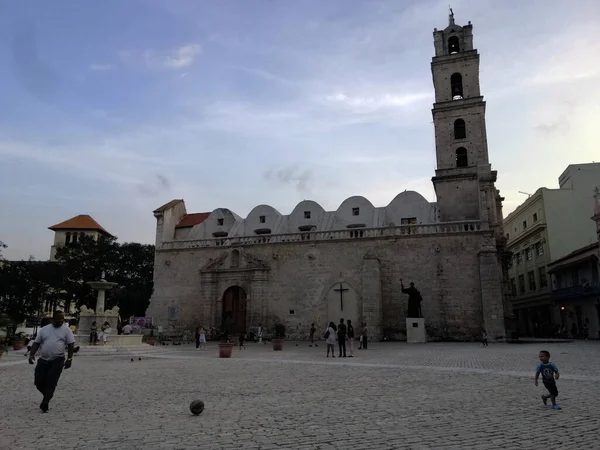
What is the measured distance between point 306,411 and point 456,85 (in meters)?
33.0

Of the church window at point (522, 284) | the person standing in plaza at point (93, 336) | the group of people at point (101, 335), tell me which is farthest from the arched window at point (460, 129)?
the person standing in plaza at point (93, 336)

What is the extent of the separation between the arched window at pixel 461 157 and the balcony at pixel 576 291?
13.0 meters

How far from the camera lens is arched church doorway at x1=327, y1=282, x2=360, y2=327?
30781 mm

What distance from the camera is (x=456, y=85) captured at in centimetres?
3459

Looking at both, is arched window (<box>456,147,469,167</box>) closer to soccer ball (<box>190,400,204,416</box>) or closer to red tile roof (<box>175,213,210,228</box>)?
red tile roof (<box>175,213,210,228</box>)

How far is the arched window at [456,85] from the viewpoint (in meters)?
34.5

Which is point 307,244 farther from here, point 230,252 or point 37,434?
point 37,434

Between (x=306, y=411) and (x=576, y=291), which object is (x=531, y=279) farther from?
(x=306, y=411)

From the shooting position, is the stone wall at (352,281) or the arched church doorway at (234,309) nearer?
the stone wall at (352,281)

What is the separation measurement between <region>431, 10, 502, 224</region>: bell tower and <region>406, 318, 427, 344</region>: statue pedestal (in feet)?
28.1

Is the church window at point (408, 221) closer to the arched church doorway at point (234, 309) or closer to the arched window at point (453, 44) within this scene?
the arched church doorway at point (234, 309)

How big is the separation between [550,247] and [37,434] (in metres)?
43.7

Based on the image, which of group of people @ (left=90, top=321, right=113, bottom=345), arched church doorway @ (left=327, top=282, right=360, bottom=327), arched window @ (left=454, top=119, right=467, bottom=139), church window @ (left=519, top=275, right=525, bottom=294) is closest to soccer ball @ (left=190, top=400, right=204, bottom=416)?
group of people @ (left=90, top=321, right=113, bottom=345)

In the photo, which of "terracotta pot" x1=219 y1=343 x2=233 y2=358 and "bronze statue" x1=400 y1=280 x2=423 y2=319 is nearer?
"terracotta pot" x1=219 y1=343 x2=233 y2=358
